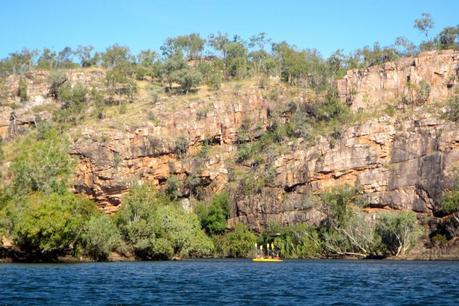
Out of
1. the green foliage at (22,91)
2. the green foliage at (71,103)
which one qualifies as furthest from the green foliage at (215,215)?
the green foliage at (22,91)

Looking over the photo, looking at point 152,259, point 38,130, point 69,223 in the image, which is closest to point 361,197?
point 152,259

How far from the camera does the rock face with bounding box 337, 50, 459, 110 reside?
484 ft

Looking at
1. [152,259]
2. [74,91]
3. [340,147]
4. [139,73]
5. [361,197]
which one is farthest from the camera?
[139,73]

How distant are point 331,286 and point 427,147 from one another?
A: 3087 inches

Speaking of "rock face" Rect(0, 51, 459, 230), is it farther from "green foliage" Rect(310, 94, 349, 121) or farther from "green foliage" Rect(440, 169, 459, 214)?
"green foliage" Rect(310, 94, 349, 121)

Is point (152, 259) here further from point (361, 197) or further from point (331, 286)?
point (331, 286)

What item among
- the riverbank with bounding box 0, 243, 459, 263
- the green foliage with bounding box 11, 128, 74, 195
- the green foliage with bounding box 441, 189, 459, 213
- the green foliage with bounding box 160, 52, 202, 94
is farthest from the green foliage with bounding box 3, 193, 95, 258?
the green foliage with bounding box 160, 52, 202, 94

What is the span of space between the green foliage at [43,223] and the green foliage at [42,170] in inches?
140

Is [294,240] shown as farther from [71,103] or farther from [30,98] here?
[30,98]

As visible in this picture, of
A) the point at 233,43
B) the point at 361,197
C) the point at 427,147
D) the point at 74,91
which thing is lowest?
the point at 361,197

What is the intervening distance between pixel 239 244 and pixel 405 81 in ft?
176

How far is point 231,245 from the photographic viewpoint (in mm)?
130500

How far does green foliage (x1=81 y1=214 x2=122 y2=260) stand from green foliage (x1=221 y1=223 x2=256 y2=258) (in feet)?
104

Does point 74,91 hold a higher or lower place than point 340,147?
higher
